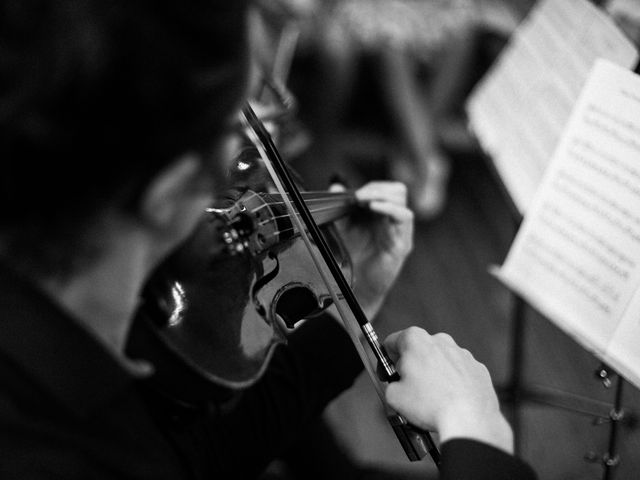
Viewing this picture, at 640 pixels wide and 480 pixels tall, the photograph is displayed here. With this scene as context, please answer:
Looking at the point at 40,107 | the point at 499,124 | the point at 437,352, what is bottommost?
the point at 499,124

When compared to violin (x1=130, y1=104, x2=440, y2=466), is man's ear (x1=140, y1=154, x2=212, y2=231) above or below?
above

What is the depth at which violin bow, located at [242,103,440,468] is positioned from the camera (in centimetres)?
71

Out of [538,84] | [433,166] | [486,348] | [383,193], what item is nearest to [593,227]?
[383,193]

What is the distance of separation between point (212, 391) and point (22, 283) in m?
0.22

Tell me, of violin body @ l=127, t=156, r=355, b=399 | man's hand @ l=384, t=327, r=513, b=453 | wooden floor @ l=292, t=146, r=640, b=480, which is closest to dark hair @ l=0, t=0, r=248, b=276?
violin body @ l=127, t=156, r=355, b=399

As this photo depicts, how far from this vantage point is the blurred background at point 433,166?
1.62 meters

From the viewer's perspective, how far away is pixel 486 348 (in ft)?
6.15

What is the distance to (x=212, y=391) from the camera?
695 millimetres

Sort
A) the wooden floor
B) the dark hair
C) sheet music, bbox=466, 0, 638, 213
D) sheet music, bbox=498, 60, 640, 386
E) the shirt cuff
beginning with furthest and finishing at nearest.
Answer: the wooden floor < sheet music, bbox=466, 0, 638, 213 < sheet music, bbox=498, 60, 640, 386 < the shirt cuff < the dark hair

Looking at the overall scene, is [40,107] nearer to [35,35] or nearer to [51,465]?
[35,35]

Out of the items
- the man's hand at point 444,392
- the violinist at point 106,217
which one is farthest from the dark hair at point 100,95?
the man's hand at point 444,392

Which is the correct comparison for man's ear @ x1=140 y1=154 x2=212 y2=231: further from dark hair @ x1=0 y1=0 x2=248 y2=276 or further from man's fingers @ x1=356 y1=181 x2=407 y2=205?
man's fingers @ x1=356 y1=181 x2=407 y2=205

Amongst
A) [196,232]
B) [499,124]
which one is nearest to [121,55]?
[196,232]

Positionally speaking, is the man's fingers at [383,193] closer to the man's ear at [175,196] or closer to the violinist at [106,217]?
the violinist at [106,217]
